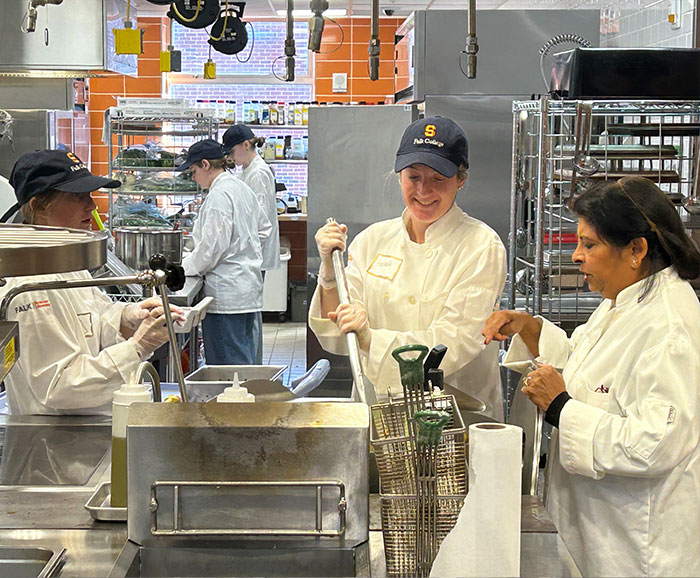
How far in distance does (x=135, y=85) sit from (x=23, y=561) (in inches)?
427

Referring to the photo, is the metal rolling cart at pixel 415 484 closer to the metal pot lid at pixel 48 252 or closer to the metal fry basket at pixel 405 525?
the metal fry basket at pixel 405 525

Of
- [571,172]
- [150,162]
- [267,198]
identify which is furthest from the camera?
[267,198]

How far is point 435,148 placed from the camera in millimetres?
2771

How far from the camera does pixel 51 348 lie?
2.57 m

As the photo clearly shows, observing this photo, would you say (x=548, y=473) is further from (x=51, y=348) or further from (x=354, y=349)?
(x=51, y=348)

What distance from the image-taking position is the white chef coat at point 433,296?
271cm

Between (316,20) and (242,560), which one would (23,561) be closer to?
(242,560)

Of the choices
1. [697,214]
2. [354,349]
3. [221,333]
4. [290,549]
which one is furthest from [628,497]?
[221,333]

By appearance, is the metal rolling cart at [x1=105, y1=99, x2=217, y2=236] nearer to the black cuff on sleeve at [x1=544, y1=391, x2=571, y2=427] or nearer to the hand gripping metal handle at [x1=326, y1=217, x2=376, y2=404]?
the hand gripping metal handle at [x1=326, y1=217, x2=376, y2=404]

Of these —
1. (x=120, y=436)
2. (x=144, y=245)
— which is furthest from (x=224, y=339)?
(x=120, y=436)

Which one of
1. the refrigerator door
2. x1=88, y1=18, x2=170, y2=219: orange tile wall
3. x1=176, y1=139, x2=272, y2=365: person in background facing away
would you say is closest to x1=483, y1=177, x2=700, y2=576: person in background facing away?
the refrigerator door

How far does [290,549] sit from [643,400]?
0.85 metres

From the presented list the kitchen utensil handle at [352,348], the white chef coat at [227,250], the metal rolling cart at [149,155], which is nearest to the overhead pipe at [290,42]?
the kitchen utensil handle at [352,348]

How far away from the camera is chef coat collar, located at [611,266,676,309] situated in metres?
2.19
